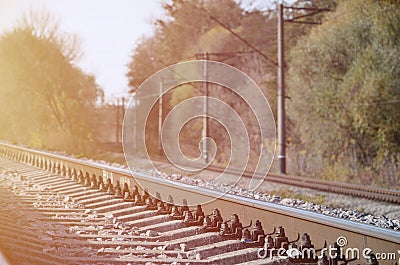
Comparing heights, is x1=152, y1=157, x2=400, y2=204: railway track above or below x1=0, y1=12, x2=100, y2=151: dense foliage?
below

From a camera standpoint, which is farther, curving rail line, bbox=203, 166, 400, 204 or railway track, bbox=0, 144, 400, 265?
curving rail line, bbox=203, 166, 400, 204

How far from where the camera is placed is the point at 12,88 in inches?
1248

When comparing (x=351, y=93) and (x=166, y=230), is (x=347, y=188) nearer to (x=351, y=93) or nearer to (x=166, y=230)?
(x=351, y=93)

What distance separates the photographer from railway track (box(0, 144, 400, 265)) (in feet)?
12.5

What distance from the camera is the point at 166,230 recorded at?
5.18 metres

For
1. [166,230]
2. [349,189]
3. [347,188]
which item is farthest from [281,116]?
[166,230]

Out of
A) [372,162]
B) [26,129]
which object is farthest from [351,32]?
[26,129]

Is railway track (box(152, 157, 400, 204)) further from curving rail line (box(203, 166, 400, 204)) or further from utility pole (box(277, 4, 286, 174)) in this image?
utility pole (box(277, 4, 286, 174))

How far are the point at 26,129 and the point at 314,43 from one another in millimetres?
21153

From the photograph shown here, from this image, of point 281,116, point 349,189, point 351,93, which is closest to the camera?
point 349,189

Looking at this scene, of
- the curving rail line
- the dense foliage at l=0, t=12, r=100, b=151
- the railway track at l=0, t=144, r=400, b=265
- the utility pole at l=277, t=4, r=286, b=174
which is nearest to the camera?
the railway track at l=0, t=144, r=400, b=265

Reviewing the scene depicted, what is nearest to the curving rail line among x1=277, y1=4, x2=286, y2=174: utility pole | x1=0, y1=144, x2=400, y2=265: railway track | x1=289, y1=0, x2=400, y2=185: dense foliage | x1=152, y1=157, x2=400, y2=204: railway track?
x1=152, y1=157, x2=400, y2=204: railway track

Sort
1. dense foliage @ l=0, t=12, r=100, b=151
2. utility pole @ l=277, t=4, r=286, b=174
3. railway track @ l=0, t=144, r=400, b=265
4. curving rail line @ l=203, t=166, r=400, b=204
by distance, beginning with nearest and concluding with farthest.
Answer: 1. railway track @ l=0, t=144, r=400, b=265
2. curving rail line @ l=203, t=166, r=400, b=204
3. utility pole @ l=277, t=4, r=286, b=174
4. dense foliage @ l=0, t=12, r=100, b=151

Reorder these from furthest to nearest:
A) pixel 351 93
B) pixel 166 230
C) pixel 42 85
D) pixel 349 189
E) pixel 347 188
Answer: pixel 42 85 < pixel 351 93 < pixel 347 188 < pixel 349 189 < pixel 166 230
